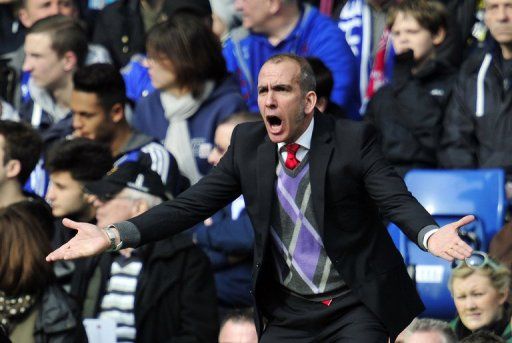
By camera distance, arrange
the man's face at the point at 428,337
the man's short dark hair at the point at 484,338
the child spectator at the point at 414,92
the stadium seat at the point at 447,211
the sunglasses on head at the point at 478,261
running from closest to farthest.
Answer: the man's short dark hair at the point at 484,338, the man's face at the point at 428,337, the sunglasses on head at the point at 478,261, the stadium seat at the point at 447,211, the child spectator at the point at 414,92

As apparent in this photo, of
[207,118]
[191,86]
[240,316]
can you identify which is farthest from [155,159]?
[240,316]

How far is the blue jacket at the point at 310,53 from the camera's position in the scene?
902 cm

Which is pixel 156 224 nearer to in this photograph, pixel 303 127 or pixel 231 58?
pixel 303 127

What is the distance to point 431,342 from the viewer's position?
6.94 m

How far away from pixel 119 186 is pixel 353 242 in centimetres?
231

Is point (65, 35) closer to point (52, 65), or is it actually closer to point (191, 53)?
point (52, 65)

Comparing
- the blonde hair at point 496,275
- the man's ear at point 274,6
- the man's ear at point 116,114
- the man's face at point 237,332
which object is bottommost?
the man's face at point 237,332

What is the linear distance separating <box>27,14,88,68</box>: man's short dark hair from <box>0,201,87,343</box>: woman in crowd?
104 inches

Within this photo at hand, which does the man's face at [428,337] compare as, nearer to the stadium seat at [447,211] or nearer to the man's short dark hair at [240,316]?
the stadium seat at [447,211]

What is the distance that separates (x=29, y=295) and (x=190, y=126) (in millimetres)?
1980

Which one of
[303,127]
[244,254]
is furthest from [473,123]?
[303,127]

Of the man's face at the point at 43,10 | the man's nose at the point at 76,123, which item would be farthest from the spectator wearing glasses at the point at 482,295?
the man's face at the point at 43,10

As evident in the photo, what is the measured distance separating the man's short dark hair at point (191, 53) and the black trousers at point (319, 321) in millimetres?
3118

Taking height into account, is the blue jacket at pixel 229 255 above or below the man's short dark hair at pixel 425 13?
below
